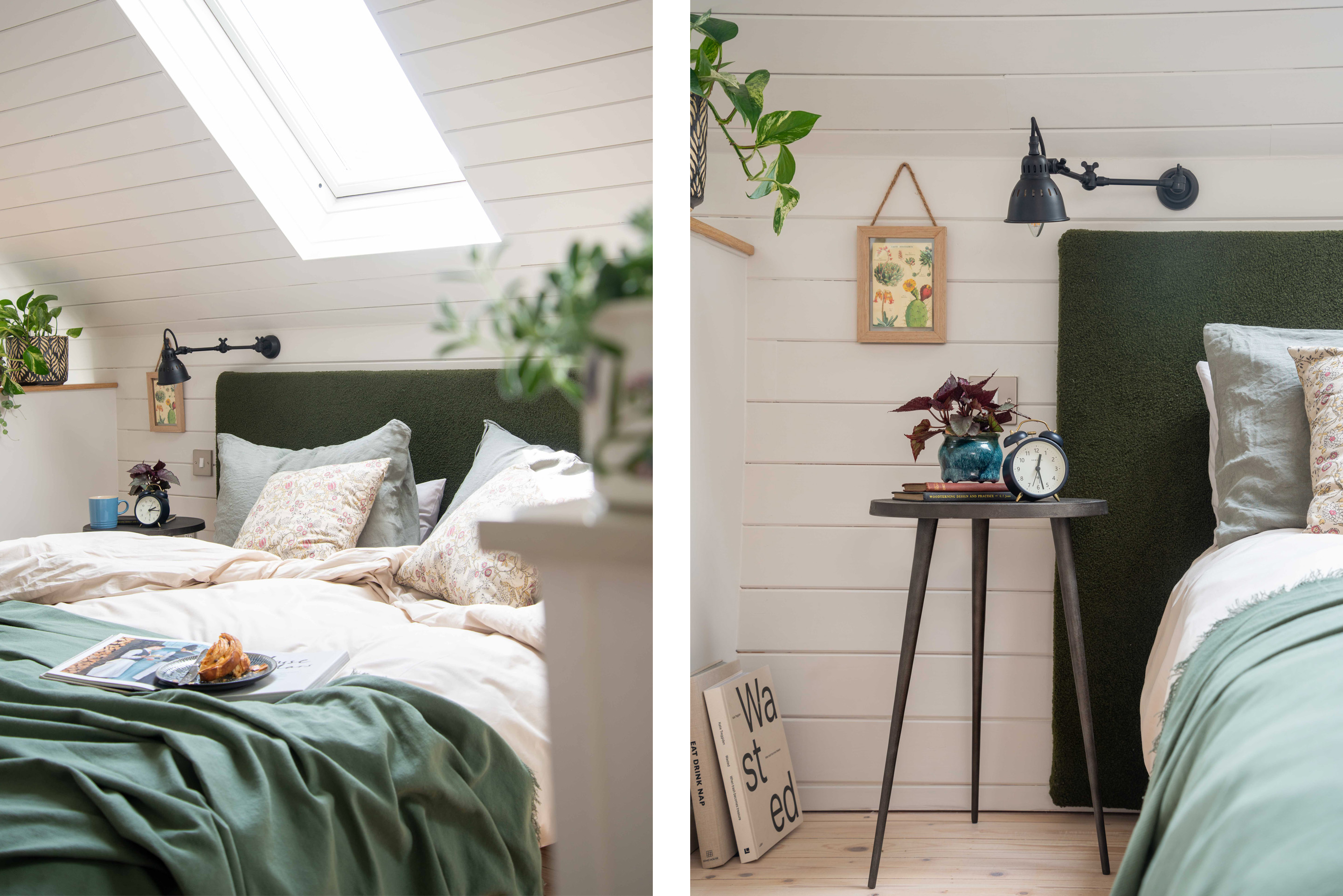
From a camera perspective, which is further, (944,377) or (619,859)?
(944,377)

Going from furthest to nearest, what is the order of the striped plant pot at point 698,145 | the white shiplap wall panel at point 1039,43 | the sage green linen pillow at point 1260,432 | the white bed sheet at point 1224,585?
the white shiplap wall panel at point 1039,43, the sage green linen pillow at point 1260,432, the striped plant pot at point 698,145, the white bed sheet at point 1224,585

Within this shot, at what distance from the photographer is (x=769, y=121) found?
1.49m

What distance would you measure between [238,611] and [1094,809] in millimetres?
1893

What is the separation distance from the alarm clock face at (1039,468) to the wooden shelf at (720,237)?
831 millimetres

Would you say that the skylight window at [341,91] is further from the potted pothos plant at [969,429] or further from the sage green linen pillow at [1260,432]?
the sage green linen pillow at [1260,432]

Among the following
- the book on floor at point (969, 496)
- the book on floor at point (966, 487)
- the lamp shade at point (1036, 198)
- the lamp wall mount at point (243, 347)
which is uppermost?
the lamp shade at point (1036, 198)

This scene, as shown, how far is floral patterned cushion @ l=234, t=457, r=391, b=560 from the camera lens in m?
0.22

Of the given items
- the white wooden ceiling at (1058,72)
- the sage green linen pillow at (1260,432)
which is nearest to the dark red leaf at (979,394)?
the sage green linen pillow at (1260,432)

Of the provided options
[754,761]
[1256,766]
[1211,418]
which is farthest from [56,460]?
[1211,418]

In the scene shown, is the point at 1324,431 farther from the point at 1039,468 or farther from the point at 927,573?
the point at 927,573

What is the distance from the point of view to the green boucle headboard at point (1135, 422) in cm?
194

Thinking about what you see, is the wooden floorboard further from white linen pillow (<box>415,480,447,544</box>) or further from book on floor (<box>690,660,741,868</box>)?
white linen pillow (<box>415,480,447,544</box>)

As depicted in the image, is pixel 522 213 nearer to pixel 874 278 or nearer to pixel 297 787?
pixel 297 787

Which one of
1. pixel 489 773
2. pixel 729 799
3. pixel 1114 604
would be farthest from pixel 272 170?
pixel 1114 604
